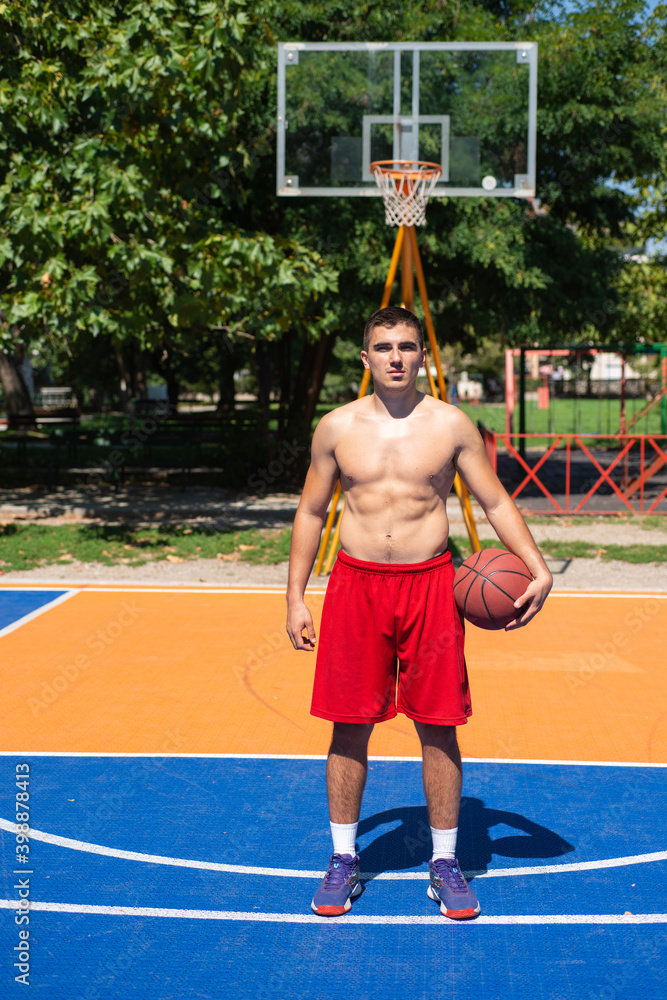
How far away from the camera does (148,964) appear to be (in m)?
3.66

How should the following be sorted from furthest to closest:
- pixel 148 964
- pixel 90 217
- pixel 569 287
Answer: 1. pixel 569 287
2. pixel 90 217
3. pixel 148 964

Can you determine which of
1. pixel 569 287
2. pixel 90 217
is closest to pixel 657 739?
pixel 90 217

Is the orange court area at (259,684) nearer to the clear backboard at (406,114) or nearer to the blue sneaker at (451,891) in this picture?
the blue sneaker at (451,891)

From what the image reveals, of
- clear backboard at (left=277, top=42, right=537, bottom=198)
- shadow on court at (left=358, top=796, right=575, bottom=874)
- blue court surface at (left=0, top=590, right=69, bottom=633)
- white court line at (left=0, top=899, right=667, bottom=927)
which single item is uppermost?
clear backboard at (left=277, top=42, right=537, bottom=198)

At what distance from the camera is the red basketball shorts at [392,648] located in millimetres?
4004

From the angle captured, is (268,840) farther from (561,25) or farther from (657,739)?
(561,25)

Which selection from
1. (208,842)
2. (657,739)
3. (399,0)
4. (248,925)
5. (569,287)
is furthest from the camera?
(569,287)

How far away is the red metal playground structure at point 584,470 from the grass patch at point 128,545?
3956 mm

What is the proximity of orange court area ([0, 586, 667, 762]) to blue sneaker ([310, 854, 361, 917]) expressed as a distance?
1.72 m

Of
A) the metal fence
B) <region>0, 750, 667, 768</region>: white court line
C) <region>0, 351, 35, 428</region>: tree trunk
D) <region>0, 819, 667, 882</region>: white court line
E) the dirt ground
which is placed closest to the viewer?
<region>0, 819, 667, 882</region>: white court line

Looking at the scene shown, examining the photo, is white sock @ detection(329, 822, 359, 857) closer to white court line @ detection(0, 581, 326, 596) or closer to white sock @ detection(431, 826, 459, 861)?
white sock @ detection(431, 826, 459, 861)

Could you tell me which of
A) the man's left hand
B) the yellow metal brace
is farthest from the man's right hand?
the yellow metal brace

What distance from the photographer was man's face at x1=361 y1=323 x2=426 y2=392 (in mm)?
4035

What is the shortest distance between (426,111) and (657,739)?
8.55 m
